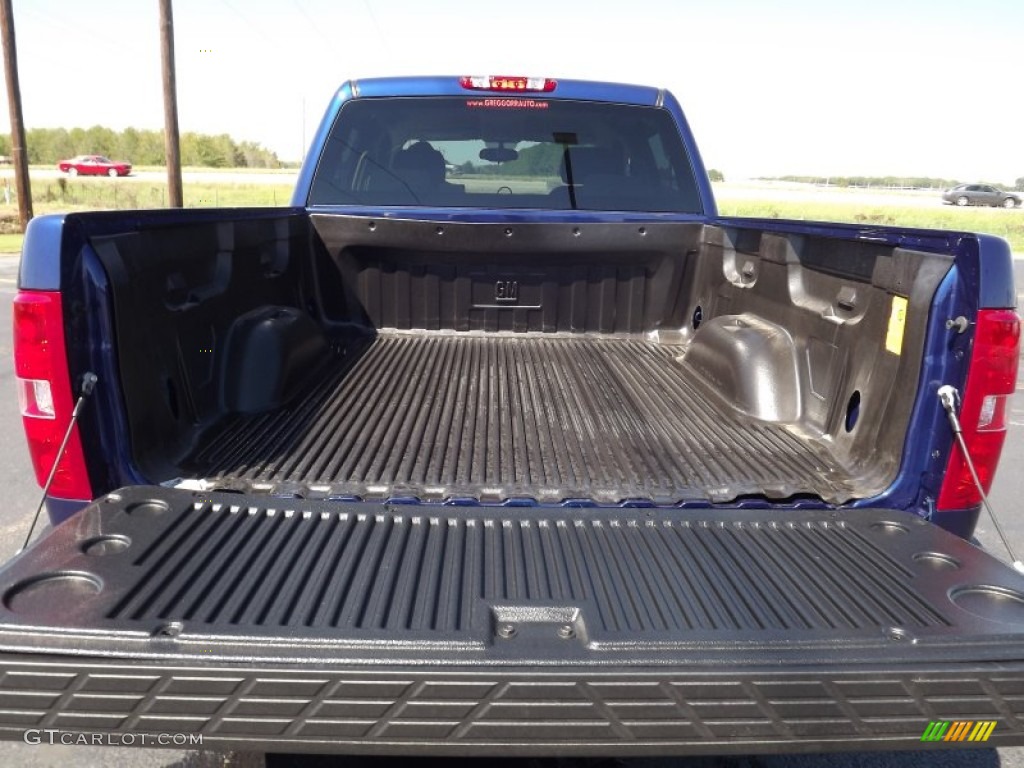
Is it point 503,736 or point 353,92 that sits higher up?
point 353,92

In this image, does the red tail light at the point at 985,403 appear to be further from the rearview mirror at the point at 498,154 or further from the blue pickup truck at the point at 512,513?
the rearview mirror at the point at 498,154

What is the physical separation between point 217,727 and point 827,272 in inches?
88.4

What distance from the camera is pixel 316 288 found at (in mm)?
4012

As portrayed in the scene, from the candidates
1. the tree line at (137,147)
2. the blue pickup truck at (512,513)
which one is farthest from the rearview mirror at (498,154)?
the tree line at (137,147)

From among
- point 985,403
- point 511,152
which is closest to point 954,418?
point 985,403

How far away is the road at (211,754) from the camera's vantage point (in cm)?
249

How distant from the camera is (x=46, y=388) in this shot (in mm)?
1936

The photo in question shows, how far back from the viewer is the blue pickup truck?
4.76ft

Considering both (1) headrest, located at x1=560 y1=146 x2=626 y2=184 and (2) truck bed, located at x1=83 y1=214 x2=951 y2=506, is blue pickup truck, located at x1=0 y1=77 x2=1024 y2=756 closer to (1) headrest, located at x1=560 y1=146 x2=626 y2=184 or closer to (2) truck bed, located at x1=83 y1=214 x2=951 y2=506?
(2) truck bed, located at x1=83 y1=214 x2=951 y2=506

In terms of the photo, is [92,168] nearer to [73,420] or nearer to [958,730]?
[73,420]

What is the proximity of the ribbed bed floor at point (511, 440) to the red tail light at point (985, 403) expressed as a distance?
0.96 feet

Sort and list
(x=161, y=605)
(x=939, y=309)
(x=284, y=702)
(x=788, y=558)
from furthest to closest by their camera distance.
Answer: (x=939, y=309) < (x=788, y=558) < (x=161, y=605) < (x=284, y=702)

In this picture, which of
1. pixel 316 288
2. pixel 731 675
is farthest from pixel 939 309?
pixel 316 288

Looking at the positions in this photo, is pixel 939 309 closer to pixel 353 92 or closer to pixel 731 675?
pixel 731 675
